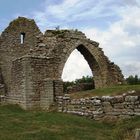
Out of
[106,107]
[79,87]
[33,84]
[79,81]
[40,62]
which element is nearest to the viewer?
[106,107]

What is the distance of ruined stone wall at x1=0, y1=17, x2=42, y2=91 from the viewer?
28927mm

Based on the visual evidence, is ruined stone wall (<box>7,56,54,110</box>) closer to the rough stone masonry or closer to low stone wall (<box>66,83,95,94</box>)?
the rough stone masonry

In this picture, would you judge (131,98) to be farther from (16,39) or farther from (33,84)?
(16,39)

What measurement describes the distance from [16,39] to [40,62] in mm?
10780

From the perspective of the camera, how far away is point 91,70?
83.2 ft

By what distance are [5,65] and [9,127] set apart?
18225 millimetres

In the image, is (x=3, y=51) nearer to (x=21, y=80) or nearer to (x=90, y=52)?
(x=90, y=52)

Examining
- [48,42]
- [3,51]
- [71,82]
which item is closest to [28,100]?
[48,42]

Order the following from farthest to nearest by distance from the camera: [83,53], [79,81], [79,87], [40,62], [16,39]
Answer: [79,81], [16,39], [79,87], [83,53], [40,62]

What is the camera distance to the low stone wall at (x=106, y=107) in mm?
13200

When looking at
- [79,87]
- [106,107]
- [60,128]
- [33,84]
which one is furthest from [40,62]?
[79,87]

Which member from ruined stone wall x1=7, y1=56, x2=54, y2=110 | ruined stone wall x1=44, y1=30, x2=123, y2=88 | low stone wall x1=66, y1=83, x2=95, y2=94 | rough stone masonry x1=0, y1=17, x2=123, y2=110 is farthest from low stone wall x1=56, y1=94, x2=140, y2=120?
low stone wall x1=66, y1=83, x2=95, y2=94

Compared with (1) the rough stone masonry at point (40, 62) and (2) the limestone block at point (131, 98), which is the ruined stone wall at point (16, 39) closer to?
(1) the rough stone masonry at point (40, 62)

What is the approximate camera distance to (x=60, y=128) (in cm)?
1206
